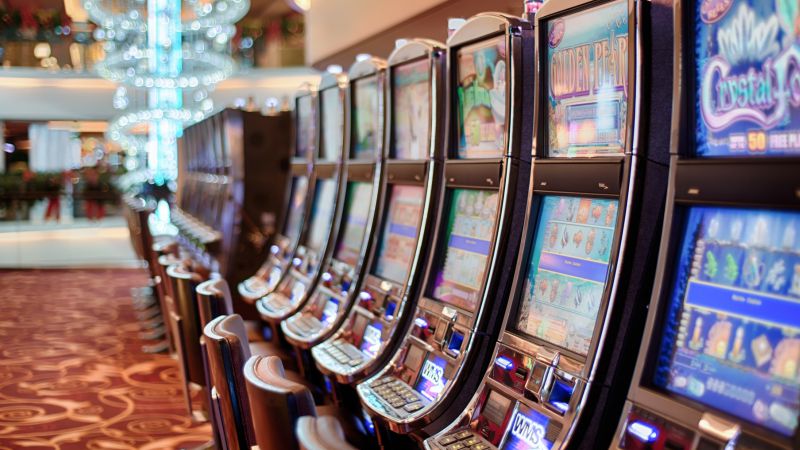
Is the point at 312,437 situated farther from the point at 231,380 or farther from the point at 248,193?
the point at 248,193

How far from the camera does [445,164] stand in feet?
8.81

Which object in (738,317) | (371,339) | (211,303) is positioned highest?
(738,317)

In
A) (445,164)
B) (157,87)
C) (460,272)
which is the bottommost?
A: (460,272)

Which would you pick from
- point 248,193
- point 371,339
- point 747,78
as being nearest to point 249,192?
point 248,193

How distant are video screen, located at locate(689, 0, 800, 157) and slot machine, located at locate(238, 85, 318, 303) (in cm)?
318

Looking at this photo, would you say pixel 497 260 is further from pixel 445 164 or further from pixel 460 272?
pixel 445 164

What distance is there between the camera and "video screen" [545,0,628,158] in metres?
1.81

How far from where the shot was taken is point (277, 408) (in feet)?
5.03

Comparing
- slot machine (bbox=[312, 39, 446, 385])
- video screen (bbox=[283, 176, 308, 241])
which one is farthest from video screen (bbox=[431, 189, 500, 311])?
video screen (bbox=[283, 176, 308, 241])

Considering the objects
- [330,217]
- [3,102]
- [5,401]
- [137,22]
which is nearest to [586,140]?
[330,217]

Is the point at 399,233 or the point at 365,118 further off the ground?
the point at 365,118

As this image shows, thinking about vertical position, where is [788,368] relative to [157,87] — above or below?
below

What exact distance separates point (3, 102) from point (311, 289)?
14.7 metres

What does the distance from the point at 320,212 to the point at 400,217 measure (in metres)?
1.27
